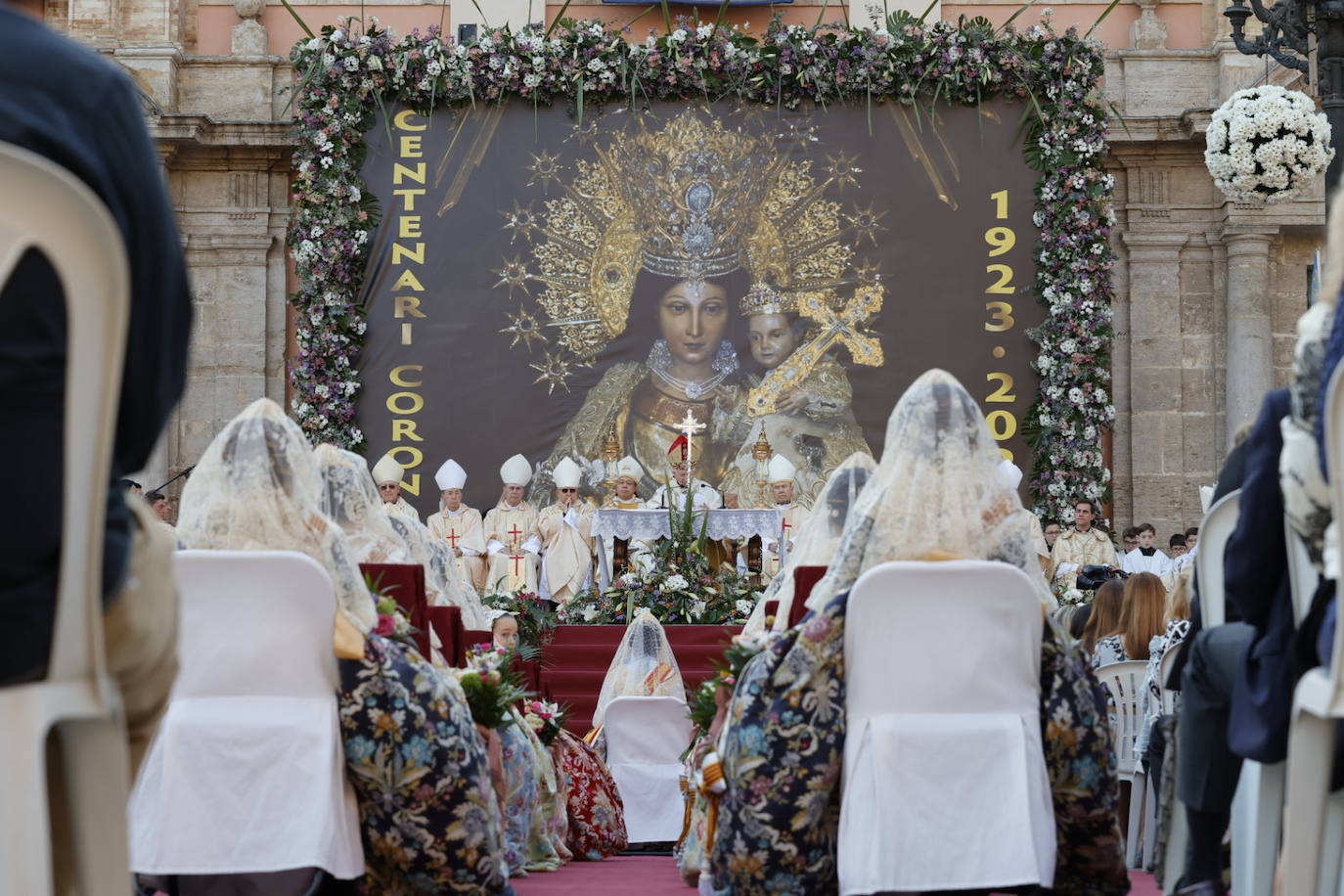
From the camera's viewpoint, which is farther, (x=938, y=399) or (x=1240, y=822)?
(x=938, y=399)

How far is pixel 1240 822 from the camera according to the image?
13.1 feet

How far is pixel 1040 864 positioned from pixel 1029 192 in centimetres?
1232

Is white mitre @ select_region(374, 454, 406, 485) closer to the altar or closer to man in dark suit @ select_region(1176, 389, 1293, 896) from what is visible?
the altar

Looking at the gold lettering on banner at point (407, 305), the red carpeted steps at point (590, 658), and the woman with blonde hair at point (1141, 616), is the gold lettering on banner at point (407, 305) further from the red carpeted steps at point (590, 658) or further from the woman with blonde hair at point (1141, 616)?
the woman with blonde hair at point (1141, 616)

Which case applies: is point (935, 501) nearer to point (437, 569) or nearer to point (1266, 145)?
point (1266, 145)

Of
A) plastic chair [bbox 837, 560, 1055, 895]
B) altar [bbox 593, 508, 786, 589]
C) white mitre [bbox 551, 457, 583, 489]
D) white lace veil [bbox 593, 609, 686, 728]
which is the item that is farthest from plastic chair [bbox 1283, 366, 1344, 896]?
white mitre [bbox 551, 457, 583, 489]

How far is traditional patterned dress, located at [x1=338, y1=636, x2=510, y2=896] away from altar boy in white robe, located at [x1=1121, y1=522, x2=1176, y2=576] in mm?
10483

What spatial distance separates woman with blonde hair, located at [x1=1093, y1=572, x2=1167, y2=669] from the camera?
285 inches

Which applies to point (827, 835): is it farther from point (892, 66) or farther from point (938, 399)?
point (892, 66)

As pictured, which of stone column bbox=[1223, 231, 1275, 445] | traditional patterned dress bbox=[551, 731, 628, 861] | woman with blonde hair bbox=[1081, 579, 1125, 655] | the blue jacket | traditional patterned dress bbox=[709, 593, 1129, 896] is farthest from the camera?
stone column bbox=[1223, 231, 1275, 445]

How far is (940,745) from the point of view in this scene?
4.75 metres

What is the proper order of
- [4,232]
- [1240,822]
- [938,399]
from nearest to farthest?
[4,232] < [1240,822] < [938,399]

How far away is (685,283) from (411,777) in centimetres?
1215

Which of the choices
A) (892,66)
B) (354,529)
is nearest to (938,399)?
(354,529)
